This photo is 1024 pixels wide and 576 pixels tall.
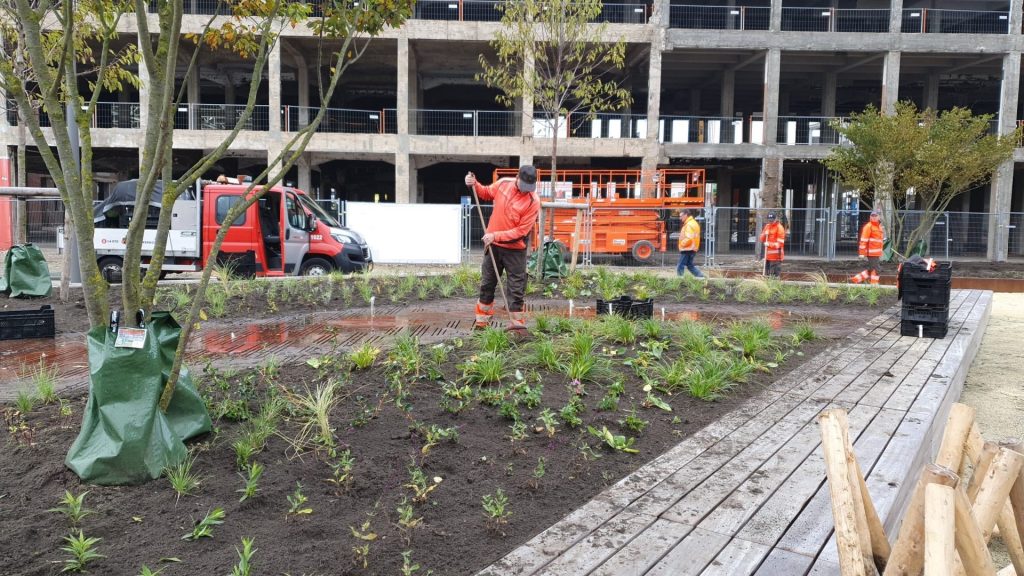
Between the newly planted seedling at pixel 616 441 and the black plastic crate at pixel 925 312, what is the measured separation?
477 cm

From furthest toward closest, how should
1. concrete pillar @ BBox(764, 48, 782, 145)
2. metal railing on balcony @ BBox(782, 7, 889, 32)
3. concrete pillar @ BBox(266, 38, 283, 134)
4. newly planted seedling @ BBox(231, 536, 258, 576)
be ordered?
metal railing on balcony @ BBox(782, 7, 889, 32) < concrete pillar @ BBox(764, 48, 782, 145) < concrete pillar @ BBox(266, 38, 283, 134) < newly planted seedling @ BBox(231, 536, 258, 576)

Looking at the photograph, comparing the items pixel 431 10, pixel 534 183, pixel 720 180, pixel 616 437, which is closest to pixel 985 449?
pixel 616 437

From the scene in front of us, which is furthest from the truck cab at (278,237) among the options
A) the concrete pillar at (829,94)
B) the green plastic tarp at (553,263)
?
the concrete pillar at (829,94)

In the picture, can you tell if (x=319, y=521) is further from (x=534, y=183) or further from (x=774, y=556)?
(x=534, y=183)

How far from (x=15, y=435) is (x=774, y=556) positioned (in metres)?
3.83

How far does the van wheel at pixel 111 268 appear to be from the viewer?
45.3 feet

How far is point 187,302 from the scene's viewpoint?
29.2ft

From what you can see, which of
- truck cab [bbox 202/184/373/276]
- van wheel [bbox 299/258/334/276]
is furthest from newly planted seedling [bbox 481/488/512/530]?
van wheel [bbox 299/258/334/276]

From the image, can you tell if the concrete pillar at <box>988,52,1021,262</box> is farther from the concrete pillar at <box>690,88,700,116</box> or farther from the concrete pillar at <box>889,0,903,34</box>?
the concrete pillar at <box>690,88,700,116</box>

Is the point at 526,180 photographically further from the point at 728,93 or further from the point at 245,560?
the point at 728,93

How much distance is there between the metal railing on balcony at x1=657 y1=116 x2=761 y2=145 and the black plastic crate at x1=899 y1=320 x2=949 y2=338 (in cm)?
2106

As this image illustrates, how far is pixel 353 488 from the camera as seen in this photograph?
3.29m

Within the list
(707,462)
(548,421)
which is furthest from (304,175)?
(707,462)

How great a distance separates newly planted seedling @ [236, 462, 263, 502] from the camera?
10.4ft
